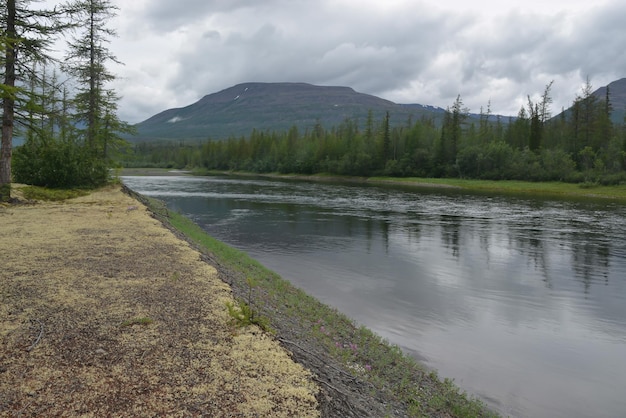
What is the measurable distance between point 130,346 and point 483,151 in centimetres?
9402

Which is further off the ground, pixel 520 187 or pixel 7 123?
pixel 7 123

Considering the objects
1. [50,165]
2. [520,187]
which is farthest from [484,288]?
[520,187]

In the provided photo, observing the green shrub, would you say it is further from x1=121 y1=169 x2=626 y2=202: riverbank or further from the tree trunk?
x1=121 y1=169 x2=626 y2=202: riverbank

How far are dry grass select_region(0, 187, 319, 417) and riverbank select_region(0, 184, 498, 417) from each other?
0.02 meters

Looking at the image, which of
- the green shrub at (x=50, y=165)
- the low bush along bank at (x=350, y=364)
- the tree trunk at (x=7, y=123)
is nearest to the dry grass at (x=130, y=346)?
the low bush along bank at (x=350, y=364)

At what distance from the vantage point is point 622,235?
29.9 meters

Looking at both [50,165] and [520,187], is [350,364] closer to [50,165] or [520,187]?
[50,165]

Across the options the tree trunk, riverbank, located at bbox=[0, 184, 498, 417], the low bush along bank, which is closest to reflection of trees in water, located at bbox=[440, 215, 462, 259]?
the low bush along bank

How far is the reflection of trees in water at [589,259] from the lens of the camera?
761 inches

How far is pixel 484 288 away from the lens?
17484 millimetres

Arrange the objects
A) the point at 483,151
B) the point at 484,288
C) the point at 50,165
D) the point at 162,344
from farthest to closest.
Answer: the point at 483,151 → the point at 50,165 → the point at 484,288 → the point at 162,344

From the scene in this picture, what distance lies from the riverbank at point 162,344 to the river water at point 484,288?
1.77 metres

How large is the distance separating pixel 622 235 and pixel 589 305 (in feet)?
60.8

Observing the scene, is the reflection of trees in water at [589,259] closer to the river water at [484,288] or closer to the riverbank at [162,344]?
the river water at [484,288]
